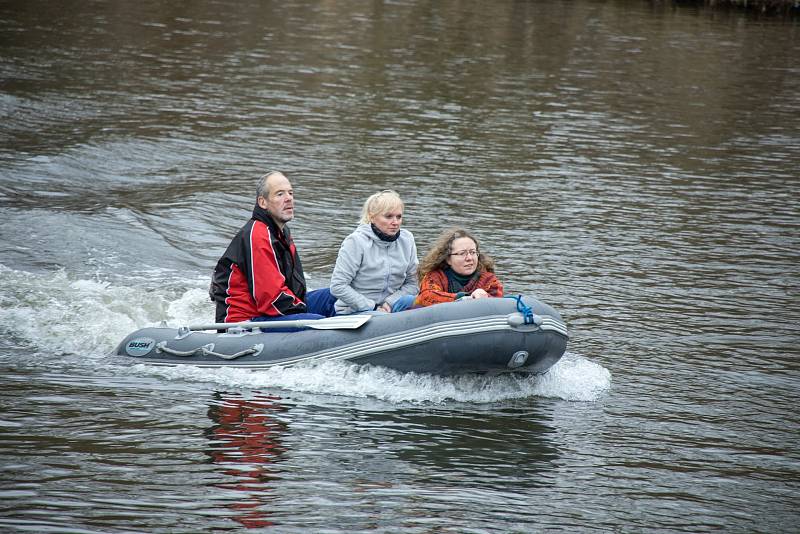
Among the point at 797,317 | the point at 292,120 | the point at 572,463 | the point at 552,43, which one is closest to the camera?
the point at 572,463

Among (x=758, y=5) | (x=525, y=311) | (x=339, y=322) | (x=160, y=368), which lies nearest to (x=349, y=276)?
(x=339, y=322)

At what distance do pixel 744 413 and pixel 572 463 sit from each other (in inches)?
66.8

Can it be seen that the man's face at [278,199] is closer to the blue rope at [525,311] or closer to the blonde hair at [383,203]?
the blonde hair at [383,203]

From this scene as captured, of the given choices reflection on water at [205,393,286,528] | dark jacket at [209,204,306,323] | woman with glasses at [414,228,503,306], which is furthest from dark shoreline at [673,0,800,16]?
reflection on water at [205,393,286,528]

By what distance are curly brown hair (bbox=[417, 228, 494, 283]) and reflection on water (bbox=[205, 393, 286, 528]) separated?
4.66 feet

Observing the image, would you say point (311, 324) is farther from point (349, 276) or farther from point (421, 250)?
point (421, 250)

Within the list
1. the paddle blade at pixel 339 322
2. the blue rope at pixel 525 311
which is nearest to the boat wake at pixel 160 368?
the paddle blade at pixel 339 322

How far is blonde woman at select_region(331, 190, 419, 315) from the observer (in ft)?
26.3

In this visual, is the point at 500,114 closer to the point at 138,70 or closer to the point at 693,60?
the point at 138,70

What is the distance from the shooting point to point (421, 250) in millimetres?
12219

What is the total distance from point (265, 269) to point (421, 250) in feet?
14.3

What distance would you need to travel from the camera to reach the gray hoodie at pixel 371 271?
26.6ft

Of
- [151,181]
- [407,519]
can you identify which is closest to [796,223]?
[151,181]

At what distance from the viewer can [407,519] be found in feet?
18.4
